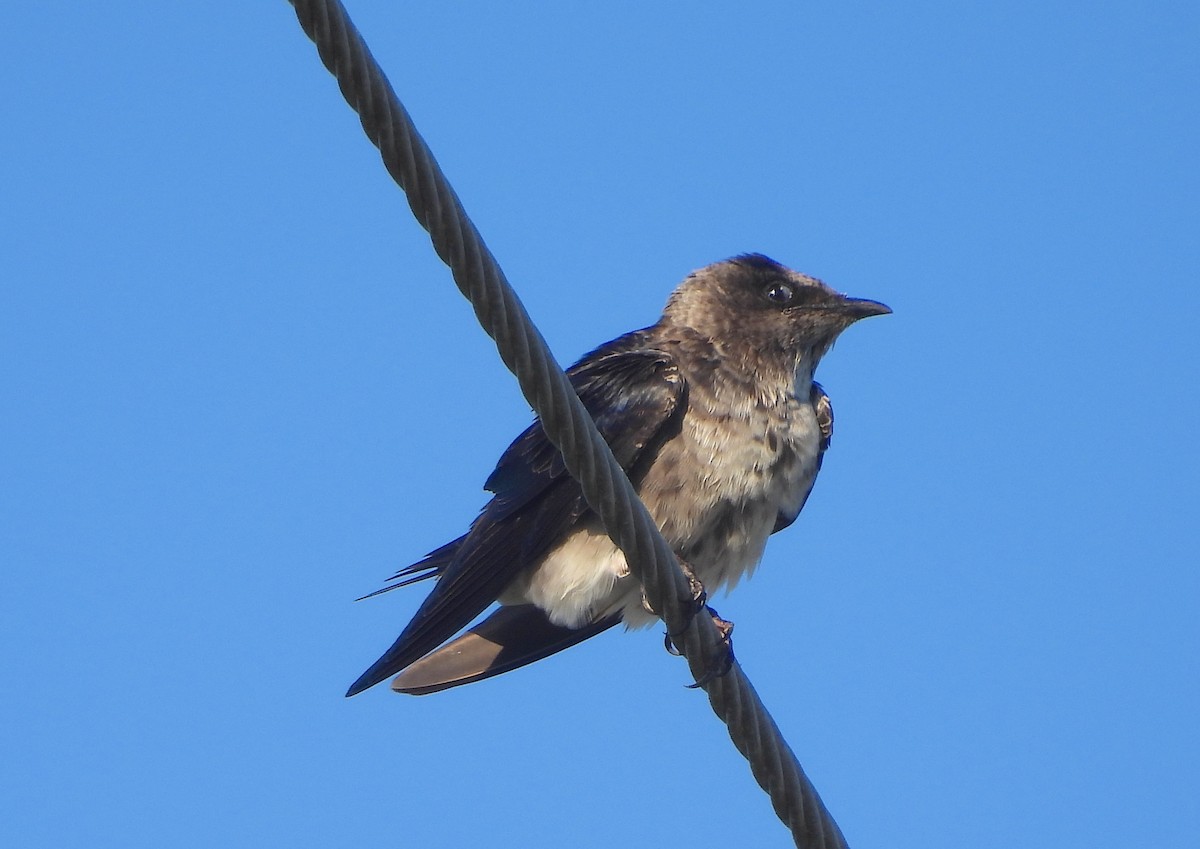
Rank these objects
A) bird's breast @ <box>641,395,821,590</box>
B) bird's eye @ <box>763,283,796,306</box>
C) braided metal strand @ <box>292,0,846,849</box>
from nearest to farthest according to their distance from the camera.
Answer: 1. braided metal strand @ <box>292,0,846,849</box>
2. bird's breast @ <box>641,395,821,590</box>
3. bird's eye @ <box>763,283,796,306</box>

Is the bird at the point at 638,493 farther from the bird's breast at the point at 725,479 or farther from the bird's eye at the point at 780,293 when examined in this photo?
the bird's eye at the point at 780,293

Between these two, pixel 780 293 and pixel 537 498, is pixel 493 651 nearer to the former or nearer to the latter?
pixel 537 498

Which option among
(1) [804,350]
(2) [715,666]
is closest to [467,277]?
(2) [715,666]

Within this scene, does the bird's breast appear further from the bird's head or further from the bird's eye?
the bird's eye

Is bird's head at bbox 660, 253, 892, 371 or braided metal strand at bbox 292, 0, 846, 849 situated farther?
bird's head at bbox 660, 253, 892, 371

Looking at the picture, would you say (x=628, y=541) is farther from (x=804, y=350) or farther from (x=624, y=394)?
(x=804, y=350)

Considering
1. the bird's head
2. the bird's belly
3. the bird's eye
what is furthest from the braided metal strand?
the bird's eye

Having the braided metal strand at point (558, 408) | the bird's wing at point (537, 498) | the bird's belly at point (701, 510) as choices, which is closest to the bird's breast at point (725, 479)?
the bird's belly at point (701, 510)
